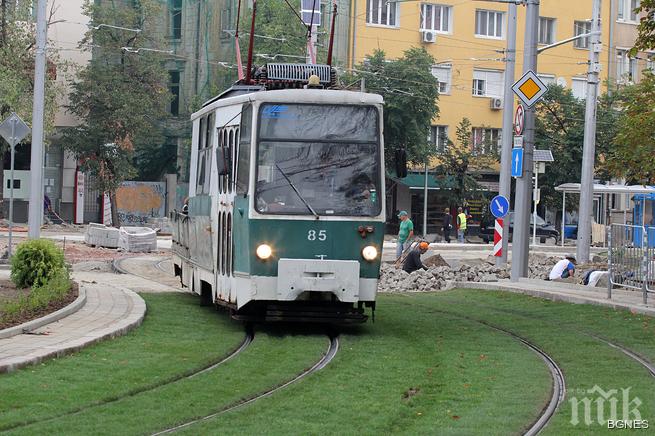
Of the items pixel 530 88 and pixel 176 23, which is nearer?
pixel 530 88

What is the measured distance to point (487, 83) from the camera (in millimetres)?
67188

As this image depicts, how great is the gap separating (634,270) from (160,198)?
44.5 metres

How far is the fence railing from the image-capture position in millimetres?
19656

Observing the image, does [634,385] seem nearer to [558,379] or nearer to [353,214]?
[558,379]

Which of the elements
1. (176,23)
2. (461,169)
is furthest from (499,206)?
(176,23)

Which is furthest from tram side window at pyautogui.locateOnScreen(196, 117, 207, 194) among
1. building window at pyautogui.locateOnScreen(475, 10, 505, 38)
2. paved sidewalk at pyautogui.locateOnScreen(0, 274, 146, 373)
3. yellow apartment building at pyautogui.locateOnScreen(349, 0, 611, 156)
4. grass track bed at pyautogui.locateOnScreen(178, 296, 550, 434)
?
building window at pyautogui.locateOnScreen(475, 10, 505, 38)

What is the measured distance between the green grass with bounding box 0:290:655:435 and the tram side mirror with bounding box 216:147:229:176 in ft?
6.75

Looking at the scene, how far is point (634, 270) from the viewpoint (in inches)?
802

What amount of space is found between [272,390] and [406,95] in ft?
157

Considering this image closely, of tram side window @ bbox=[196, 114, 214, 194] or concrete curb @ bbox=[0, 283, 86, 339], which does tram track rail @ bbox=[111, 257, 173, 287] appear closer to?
tram side window @ bbox=[196, 114, 214, 194]

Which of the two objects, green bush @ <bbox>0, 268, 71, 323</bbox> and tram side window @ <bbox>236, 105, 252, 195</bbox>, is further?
tram side window @ <bbox>236, 105, 252, 195</bbox>

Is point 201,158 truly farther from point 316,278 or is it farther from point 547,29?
point 547,29

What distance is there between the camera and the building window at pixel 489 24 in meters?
66.6

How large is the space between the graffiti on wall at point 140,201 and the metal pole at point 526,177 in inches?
1447
